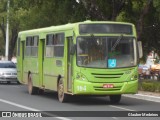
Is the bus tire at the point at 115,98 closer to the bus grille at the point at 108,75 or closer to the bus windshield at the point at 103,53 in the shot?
the bus grille at the point at 108,75

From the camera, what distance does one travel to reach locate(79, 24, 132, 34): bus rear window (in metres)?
19.1

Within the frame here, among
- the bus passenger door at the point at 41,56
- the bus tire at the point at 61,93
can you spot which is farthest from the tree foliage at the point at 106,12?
the bus tire at the point at 61,93

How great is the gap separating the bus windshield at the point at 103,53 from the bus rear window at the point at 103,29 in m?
0.23

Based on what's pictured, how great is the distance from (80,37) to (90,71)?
1287 mm

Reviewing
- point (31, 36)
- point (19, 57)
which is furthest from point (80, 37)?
point (19, 57)

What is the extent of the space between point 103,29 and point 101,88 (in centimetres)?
217

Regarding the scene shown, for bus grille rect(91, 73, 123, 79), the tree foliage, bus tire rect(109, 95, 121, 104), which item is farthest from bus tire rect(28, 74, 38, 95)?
the tree foliage

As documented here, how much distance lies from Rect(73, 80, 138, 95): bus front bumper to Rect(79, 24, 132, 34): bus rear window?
1.87 meters

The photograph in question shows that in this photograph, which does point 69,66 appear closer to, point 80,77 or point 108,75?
point 80,77

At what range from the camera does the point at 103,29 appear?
1914cm

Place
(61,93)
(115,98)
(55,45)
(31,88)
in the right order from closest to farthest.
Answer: (61,93) < (115,98) < (55,45) < (31,88)

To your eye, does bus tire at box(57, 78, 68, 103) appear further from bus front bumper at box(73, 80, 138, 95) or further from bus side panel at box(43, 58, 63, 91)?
bus front bumper at box(73, 80, 138, 95)

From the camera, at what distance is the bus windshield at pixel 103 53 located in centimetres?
1877

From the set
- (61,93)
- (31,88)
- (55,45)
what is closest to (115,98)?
(61,93)
